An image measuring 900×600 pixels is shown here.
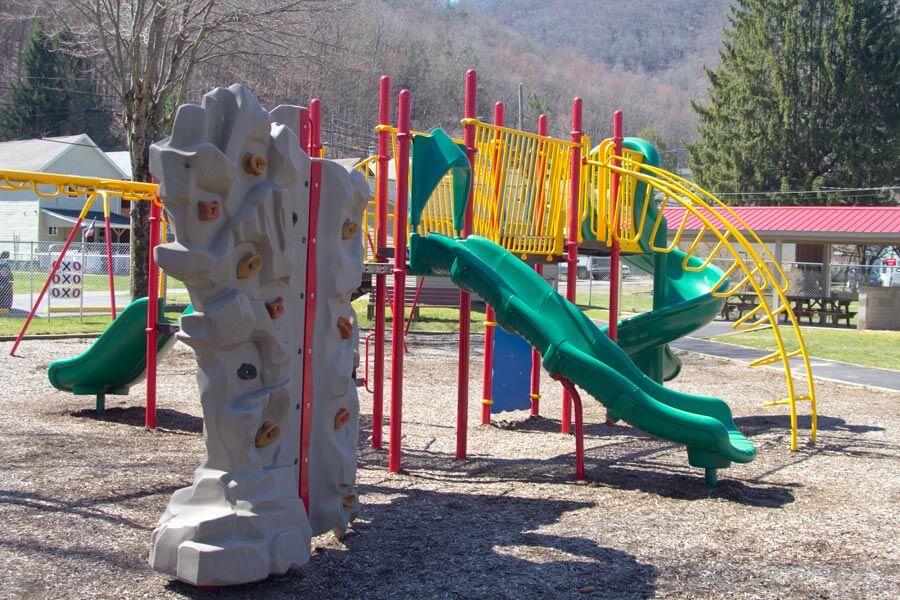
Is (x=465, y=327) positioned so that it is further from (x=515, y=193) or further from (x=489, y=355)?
(x=489, y=355)

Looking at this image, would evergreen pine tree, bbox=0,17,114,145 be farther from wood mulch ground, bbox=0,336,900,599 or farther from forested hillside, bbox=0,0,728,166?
wood mulch ground, bbox=0,336,900,599

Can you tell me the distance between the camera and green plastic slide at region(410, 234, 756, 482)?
6777mm

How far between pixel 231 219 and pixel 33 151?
5192 cm

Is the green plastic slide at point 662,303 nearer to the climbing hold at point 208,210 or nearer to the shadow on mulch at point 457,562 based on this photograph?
the shadow on mulch at point 457,562

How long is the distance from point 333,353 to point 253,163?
120cm

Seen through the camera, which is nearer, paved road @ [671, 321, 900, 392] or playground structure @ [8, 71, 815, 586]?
playground structure @ [8, 71, 815, 586]

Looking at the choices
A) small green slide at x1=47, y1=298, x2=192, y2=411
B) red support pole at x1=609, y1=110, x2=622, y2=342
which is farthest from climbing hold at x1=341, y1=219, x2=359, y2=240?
small green slide at x1=47, y1=298, x2=192, y2=411

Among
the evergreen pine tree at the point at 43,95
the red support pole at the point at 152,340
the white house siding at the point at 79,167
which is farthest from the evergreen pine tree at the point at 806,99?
the evergreen pine tree at the point at 43,95

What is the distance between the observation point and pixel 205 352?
4414mm

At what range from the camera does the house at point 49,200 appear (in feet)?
158

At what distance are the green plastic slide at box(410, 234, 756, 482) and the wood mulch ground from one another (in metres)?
0.42

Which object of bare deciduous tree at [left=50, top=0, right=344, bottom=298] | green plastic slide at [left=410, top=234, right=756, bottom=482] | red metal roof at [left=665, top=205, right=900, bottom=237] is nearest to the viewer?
green plastic slide at [left=410, top=234, right=756, bottom=482]

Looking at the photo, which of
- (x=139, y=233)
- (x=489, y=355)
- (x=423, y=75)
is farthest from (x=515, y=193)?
(x=423, y=75)

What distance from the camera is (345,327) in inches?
206
